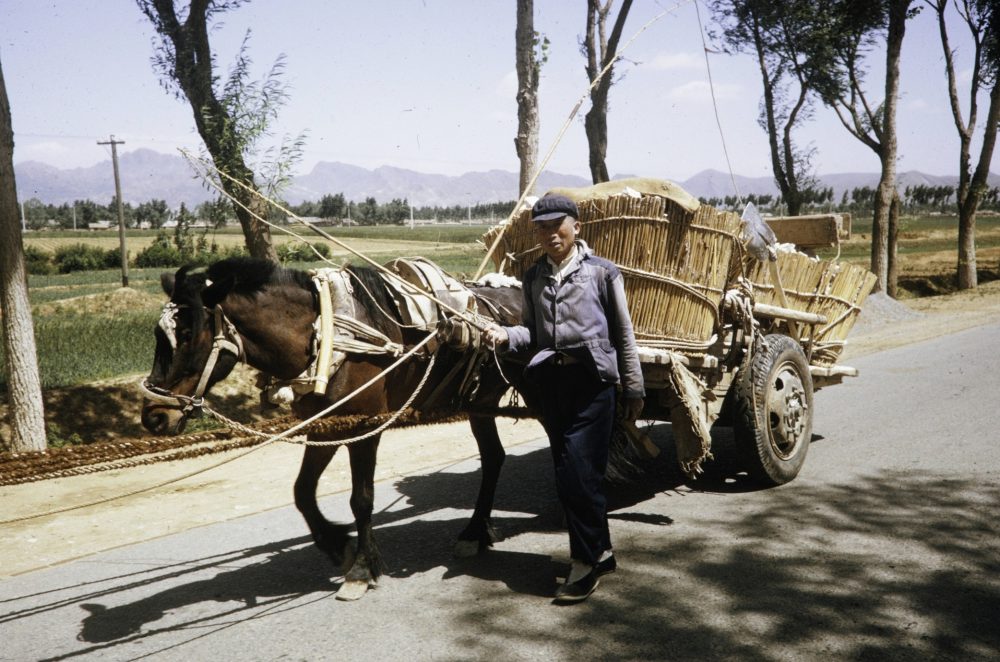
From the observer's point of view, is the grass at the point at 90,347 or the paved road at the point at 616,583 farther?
the grass at the point at 90,347

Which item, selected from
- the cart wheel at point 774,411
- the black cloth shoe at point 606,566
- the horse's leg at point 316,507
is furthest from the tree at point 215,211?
the black cloth shoe at point 606,566

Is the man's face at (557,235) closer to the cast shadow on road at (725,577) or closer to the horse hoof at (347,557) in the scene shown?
the cast shadow on road at (725,577)

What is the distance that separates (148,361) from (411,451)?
5.48m

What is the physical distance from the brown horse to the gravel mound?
13883 mm

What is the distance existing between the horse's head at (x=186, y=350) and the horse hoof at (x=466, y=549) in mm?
1742

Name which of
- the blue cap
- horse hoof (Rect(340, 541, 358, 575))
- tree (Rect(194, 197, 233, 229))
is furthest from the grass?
the blue cap

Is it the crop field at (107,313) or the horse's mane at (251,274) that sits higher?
the horse's mane at (251,274)

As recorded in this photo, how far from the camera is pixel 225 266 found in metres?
3.98

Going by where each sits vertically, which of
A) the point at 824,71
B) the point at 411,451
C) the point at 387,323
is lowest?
the point at 411,451

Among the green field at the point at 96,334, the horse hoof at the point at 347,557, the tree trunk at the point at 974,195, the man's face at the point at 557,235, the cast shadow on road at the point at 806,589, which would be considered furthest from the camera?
the tree trunk at the point at 974,195

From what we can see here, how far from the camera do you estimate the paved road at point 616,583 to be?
11.7 feet

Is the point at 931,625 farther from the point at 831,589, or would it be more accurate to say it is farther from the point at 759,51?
the point at 759,51

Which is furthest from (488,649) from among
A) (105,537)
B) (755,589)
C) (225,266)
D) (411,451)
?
(411,451)

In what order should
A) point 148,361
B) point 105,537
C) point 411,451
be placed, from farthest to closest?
point 148,361
point 411,451
point 105,537
